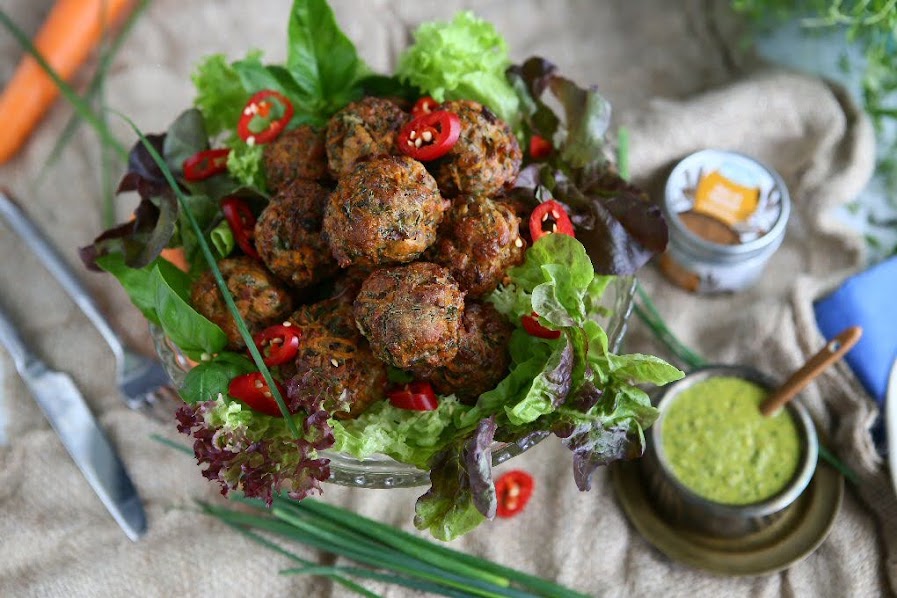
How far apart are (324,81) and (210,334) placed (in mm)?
973

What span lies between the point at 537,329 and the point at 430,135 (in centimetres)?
62

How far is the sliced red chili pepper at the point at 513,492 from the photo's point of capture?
290 centimetres

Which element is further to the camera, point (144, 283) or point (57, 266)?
point (57, 266)

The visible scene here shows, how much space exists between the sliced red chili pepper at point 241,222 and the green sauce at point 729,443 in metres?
1.50

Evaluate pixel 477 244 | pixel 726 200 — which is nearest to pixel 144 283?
pixel 477 244

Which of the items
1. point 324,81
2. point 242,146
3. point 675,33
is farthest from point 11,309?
point 675,33

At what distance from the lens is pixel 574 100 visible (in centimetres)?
266

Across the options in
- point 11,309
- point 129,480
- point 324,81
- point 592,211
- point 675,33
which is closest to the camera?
point 592,211

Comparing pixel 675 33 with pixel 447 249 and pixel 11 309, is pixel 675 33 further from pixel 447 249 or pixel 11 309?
pixel 11 309

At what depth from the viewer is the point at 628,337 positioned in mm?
3211

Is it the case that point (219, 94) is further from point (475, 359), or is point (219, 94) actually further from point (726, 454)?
point (726, 454)

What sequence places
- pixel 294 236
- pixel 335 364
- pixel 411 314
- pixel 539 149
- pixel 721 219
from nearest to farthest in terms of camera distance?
1. pixel 411 314
2. pixel 335 364
3. pixel 294 236
4. pixel 539 149
5. pixel 721 219

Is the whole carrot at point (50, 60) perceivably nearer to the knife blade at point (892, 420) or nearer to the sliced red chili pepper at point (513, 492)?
the sliced red chili pepper at point (513, 492)

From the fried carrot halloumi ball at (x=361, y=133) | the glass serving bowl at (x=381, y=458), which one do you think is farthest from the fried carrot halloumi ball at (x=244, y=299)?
the fried carrot halloumi ball at (x=361, y=133)
